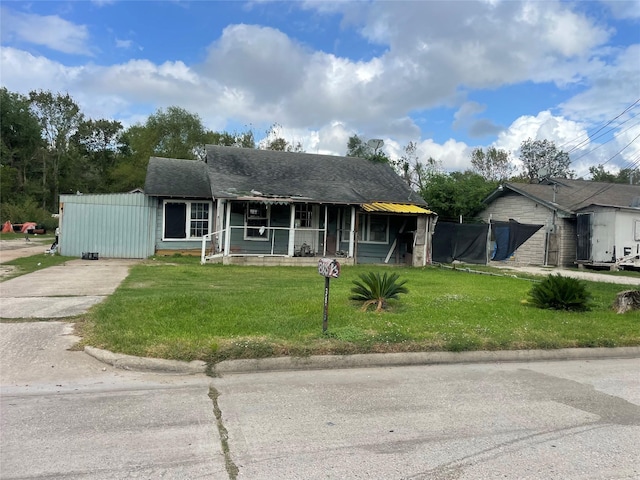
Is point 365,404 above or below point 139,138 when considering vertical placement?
below

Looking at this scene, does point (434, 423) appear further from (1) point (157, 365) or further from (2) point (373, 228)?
(2) point (373, 228)

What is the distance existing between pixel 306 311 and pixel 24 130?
5161 centimetres

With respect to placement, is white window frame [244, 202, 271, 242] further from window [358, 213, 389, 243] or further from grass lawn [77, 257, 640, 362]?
grass lawn [77, 257, 640, 362]

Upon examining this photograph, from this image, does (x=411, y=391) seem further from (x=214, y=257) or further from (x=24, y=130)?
(x=24, y=130)

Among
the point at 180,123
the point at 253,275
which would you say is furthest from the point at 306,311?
the point at 180,123

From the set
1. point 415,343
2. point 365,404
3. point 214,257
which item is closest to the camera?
point 365,404

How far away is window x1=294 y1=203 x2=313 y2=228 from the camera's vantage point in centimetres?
1975

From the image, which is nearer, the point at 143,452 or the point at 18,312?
the point at 143,452

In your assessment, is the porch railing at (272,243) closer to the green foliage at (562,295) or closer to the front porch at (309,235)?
the front porch at (309,235)

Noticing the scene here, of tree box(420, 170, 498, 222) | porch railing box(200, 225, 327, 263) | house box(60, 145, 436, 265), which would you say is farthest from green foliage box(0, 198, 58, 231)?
tree box(420, 170, 498, 222)

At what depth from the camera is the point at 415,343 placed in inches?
252

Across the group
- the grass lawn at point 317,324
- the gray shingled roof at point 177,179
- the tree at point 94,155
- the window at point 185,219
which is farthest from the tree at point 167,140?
the grass lawn at point 317,324

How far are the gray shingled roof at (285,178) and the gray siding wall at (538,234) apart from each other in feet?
23.9

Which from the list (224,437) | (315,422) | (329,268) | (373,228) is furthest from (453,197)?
(224,437)
